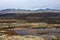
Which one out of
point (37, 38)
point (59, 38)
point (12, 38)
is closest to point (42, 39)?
point (37, 38)

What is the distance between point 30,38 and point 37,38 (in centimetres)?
46

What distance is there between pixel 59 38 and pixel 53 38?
1.29 feet

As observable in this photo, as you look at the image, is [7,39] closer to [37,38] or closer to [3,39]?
[3,39]

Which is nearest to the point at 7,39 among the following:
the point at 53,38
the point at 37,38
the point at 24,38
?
the point at 24,38

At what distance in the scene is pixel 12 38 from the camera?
12430mm

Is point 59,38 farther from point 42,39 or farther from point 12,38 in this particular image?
point 12,38

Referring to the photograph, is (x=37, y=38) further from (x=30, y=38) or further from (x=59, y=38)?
(x=59, y=38)

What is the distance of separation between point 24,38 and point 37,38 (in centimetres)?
84

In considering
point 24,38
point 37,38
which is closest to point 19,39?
point 24,38

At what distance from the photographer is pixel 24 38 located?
12.3 metres

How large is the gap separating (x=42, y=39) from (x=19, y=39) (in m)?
1.47

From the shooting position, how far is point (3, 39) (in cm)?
1205

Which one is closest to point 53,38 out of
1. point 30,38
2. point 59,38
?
point 59,38

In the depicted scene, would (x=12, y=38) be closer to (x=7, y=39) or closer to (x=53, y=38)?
(x=7, y=39)
